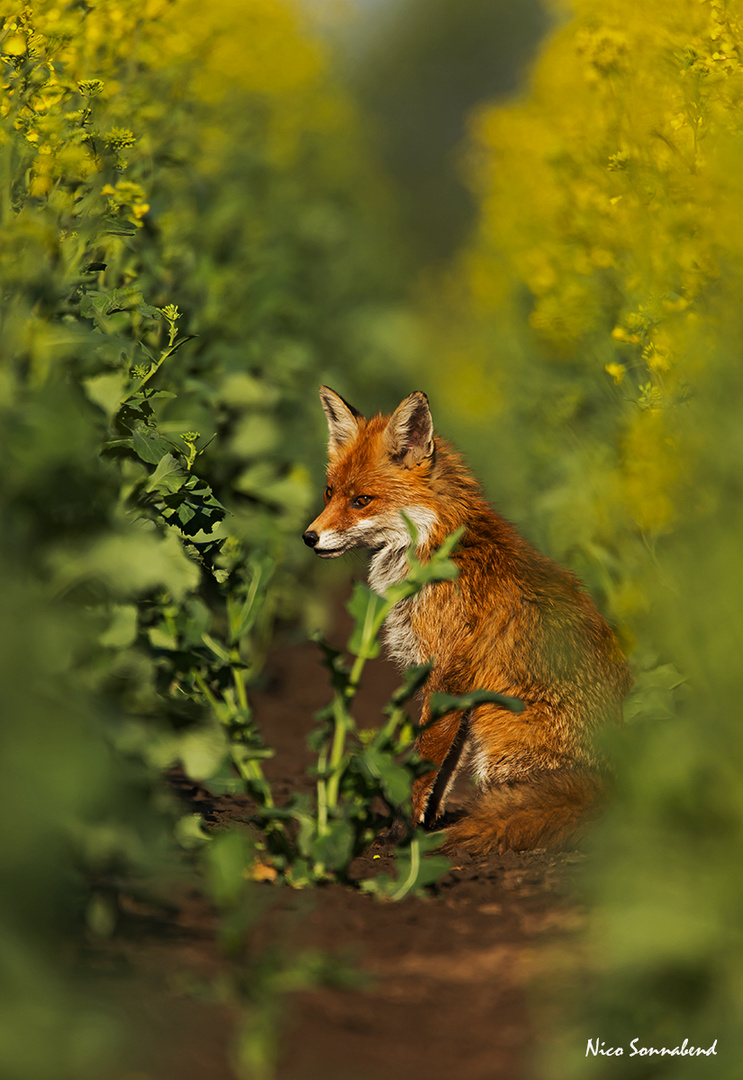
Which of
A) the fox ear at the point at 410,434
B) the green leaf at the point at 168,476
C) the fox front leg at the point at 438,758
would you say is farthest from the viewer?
the fox ear at the point at 410,434

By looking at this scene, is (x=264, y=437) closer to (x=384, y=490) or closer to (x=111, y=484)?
(x=384, y=490)

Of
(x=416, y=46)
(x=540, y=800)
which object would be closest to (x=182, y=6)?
(x=540, y=800)

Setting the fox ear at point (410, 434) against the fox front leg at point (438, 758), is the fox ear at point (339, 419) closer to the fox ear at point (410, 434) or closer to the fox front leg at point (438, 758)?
the fox ear at point (410, 434)

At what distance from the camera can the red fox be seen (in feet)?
13.8

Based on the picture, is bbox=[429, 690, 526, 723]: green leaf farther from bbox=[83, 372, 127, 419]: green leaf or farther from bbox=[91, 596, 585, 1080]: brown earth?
bbox=[83, 372, 127, 419]: green leaf

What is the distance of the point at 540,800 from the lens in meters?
4.17

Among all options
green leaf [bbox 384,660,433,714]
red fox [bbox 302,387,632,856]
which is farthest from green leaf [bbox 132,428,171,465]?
red fox [bbox 302,387,632,856]

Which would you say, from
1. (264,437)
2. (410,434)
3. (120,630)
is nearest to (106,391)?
(120,630)

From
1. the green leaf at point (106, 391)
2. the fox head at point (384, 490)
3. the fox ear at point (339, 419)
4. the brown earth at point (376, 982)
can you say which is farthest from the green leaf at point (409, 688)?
the fox ear at point (339, 419)

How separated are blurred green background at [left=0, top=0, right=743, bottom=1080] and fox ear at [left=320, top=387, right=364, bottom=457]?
2.18ft

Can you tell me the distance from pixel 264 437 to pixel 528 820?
9.90ft

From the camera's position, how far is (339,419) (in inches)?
222

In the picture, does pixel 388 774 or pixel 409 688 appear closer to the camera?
pixel 388 774

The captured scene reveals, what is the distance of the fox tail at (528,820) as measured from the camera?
4.07 metres
